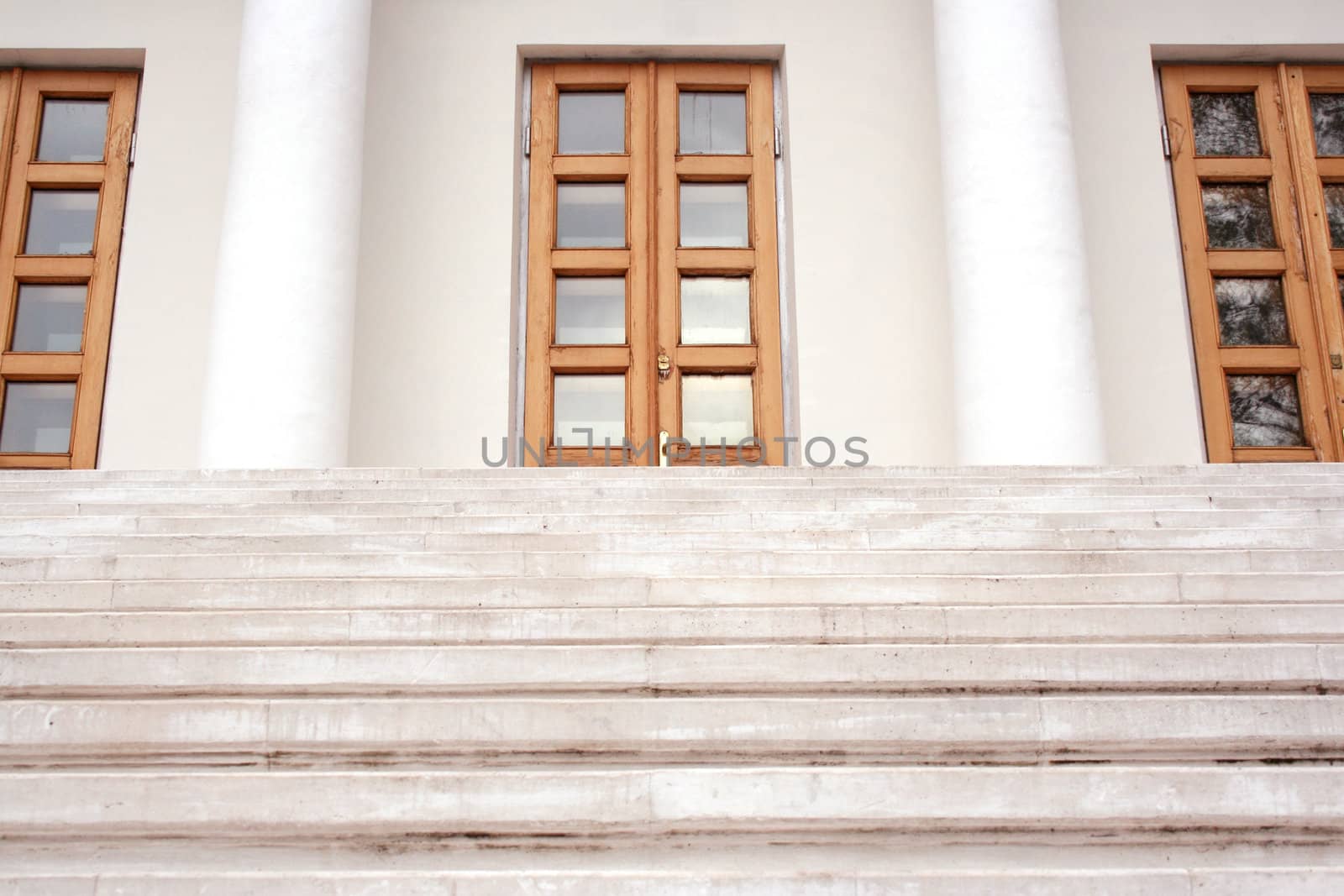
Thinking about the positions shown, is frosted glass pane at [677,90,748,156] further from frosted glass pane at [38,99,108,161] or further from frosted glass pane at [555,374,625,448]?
frosted glass pane at [38,99,108,161]

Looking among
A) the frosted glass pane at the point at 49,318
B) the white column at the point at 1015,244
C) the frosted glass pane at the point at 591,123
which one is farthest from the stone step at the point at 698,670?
the frosted glass pane at the point at 591,123

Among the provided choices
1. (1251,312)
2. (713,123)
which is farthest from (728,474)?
(1251,312)

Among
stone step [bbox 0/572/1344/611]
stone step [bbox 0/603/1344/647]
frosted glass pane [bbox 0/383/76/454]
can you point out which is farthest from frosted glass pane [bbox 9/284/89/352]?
stone step [bbox 0/603/1344/647]

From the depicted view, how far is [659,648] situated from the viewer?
8.82ft

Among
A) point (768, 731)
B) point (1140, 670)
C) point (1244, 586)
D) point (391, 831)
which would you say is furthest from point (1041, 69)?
point (391, 831)

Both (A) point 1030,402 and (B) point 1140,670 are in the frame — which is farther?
(A) point 1030,402

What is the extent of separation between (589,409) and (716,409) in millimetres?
725

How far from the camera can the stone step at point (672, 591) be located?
3.04 m

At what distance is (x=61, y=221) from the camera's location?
7.32 meters

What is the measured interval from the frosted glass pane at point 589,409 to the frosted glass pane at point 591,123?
1403 millimetres

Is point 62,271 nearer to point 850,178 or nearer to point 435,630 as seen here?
point 850,178

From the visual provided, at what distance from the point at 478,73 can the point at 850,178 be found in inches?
89.2

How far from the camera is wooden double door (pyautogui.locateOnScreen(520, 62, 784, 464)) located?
7000mm

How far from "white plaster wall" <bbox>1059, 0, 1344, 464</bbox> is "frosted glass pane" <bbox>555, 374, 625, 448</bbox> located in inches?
107
